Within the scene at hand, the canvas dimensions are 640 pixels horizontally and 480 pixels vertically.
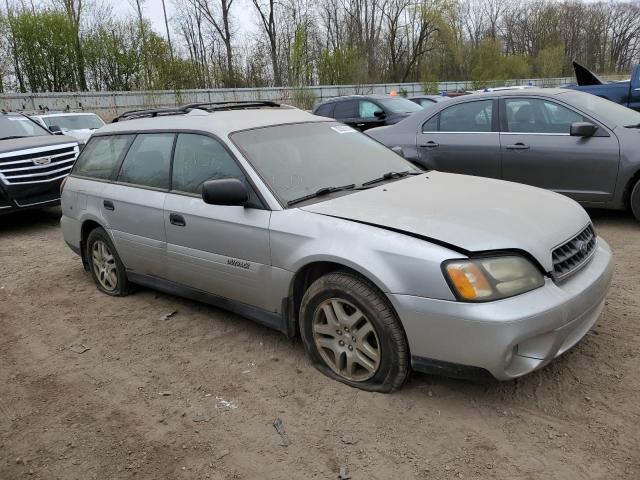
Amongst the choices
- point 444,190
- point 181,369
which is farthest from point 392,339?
point 181,369

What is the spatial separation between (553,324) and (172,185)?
2762 millimetres

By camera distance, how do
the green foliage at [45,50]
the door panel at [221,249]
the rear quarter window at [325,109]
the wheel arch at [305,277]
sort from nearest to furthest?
the wheel arch at [305,277]
the door panel at [221,249]
the rear quarter window at [325,109]
the green foliage at [45,50]

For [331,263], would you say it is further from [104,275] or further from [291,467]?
[104,275]

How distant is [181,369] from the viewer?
11.6ft

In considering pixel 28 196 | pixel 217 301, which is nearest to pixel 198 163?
pixel 217 301

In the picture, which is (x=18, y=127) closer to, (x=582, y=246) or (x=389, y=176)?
(x=389, y=176)

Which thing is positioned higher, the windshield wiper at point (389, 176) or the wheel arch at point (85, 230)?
the windshield wiper at point (389, 176)

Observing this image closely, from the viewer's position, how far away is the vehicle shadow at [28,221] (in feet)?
27.3

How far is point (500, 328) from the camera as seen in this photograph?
251 centimetres

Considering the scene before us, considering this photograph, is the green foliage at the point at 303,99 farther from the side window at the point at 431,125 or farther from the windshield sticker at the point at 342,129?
the windshield sticker at the point at 342,129

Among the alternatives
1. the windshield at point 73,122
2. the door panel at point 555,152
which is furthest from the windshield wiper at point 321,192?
the windshield at point 73,122

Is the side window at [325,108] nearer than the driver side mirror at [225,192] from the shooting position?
No

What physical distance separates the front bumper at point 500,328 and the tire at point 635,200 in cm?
342

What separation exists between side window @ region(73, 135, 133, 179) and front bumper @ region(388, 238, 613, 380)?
3.05m
